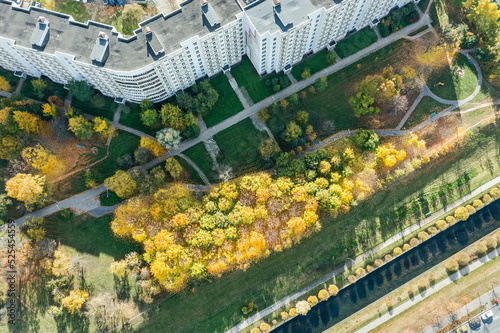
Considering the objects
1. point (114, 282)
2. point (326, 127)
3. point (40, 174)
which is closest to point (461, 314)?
point (326, 127)

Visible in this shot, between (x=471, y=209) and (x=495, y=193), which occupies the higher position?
(x=495, y=193)

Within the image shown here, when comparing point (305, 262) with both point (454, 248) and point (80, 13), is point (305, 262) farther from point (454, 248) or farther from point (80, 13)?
point (80, 13)

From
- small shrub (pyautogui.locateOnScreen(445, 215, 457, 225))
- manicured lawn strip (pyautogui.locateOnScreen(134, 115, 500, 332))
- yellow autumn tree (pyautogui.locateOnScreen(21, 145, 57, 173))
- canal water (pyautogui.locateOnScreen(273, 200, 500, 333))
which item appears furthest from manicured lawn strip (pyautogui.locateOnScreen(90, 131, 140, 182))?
small shrub (pyautogui.locateOnScreen(445, 215, 457, 225))

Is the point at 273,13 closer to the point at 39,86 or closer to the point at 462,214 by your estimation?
the point at 39,86

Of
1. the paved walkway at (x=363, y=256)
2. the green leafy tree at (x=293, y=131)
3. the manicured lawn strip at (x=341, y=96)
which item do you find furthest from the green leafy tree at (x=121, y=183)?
the paved walkway at (x=363, y=256)

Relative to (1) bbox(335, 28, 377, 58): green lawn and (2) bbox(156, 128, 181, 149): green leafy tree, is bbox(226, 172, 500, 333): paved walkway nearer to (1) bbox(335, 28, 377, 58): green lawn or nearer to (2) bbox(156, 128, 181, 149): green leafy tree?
(2) bbox(156, 128, 181, 149): green leafy tree

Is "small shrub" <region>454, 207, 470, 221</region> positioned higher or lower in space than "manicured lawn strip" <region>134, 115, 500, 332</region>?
lower

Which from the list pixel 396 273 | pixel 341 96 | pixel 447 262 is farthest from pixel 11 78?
pixel 447 262
